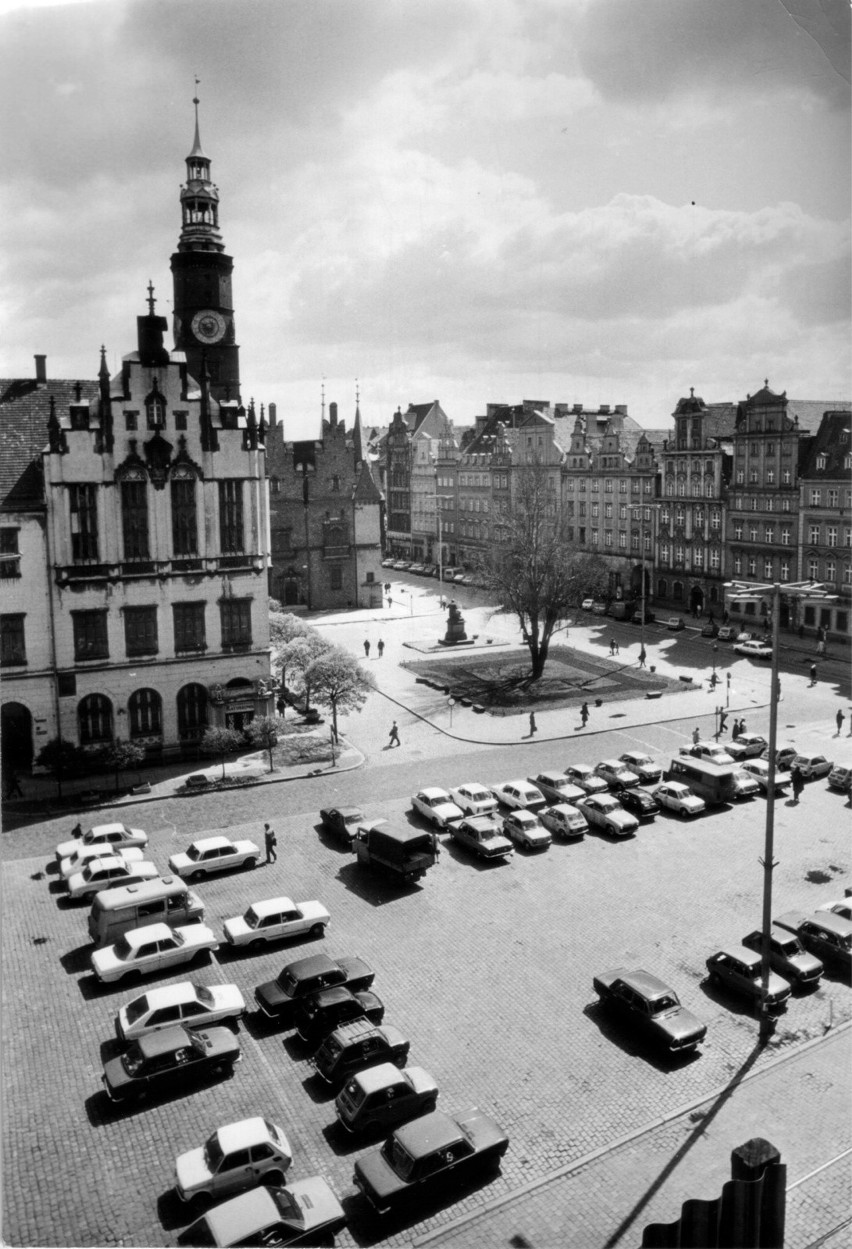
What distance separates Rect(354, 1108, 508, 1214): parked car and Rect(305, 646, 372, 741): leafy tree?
27770 millimetres

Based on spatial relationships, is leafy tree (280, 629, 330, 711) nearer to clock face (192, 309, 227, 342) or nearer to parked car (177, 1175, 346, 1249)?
clock face (192, 309, 227, 342)

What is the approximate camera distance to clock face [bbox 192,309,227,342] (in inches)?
2653

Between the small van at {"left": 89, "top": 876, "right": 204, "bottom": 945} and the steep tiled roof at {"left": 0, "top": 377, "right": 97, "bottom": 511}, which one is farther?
the steep tiled roof at {"left": 0, "top": 377, "right": 97, "bottom": 511}

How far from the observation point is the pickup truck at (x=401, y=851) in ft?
100

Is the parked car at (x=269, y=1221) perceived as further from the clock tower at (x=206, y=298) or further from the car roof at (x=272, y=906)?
the clock tower at (x=206, y=298)

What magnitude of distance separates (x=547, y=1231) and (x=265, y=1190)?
477 cm

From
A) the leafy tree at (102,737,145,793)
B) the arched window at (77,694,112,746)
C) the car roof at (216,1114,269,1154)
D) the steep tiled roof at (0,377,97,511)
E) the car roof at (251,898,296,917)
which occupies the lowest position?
the car roof at (216,1114,269,1154)

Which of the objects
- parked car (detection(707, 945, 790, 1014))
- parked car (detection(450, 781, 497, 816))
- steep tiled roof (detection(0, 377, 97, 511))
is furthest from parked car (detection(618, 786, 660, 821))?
steep tiled roof (detection(0, 377, 97, 511))

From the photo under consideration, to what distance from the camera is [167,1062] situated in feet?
67.8

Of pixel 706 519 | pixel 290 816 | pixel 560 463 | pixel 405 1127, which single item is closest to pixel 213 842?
pixel 290 816

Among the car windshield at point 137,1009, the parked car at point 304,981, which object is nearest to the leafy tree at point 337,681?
the parked car at point 304,981

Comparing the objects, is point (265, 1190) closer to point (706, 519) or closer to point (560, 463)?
point (706, 519)

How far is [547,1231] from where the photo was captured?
16688mm

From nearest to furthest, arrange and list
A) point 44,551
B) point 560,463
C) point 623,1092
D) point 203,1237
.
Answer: point 203,1237, point 623,1092, point 44,551, point 560,463
